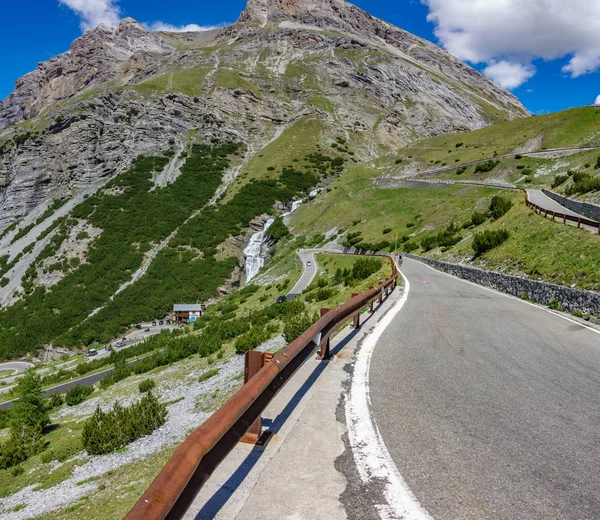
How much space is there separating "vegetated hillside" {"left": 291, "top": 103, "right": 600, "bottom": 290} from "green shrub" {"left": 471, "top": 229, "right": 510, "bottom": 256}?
0.06 metres

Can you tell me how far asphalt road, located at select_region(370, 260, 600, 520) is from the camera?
3.01 metres

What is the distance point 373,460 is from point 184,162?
9734cm

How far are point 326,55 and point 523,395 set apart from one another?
572 feet

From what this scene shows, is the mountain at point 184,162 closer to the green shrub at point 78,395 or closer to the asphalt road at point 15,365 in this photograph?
the asphalt road at point 15,365

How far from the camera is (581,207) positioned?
26.0m

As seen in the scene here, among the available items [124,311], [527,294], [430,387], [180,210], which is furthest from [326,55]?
[430,387]

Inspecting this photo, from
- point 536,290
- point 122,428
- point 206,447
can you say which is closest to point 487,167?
point 536,290

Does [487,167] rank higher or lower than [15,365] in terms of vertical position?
higher

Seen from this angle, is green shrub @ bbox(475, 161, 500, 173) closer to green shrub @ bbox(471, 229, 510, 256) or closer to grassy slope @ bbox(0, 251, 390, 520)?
green shrub @ bbox(471, 229, 510, 256)

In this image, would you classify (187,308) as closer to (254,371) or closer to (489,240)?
(489,240)

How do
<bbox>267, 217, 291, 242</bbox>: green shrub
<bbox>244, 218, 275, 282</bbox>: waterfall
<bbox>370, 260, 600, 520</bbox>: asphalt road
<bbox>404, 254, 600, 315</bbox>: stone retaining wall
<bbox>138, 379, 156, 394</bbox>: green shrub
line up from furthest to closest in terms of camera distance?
<bbox>267, 217, 291, 242</bbox>: green shrub
<bbox>244, 218, 275, 282</bbox>: waterfall
<bbox>404, 254, 600, 315</bbox>: stone retaining wall
<bbox>138, 379, 156, 394</bbox>: green shrub
<bbox>370, 260, 600, 520</bbox>: asphalt road

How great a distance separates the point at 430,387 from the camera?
226 inches

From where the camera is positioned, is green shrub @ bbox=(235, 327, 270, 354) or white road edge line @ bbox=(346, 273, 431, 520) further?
green shrub @ bbox=(235, 327, 270, 354)

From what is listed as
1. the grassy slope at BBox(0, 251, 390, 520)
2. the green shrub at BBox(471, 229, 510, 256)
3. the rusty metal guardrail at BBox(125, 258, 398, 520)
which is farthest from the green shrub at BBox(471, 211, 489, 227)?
the rusty metal guardrail at BBox(125, 258, 398, 520)
